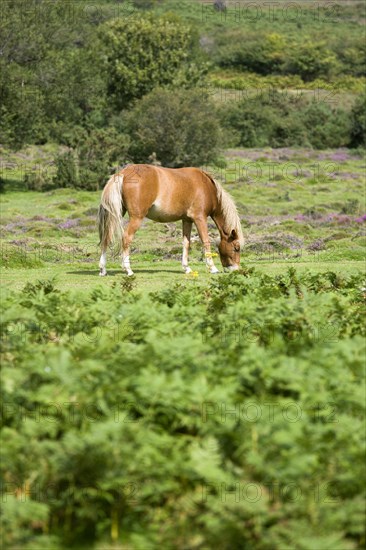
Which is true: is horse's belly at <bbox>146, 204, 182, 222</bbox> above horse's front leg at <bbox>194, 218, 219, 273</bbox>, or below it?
above

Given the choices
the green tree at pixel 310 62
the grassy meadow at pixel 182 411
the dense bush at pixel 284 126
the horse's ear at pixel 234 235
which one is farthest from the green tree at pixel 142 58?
the grassy meadow at pixel 182 411

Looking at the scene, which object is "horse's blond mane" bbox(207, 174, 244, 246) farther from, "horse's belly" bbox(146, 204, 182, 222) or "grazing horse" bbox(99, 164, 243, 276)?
"horse's belly" bbox(146, 204, 182, 222)

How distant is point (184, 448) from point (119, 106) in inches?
2938

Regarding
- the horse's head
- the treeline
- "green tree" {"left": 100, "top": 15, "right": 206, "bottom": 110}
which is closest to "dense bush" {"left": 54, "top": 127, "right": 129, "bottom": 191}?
the treeline

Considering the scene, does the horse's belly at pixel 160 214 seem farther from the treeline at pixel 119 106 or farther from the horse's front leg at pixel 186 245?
the treeline at pixel 119 106

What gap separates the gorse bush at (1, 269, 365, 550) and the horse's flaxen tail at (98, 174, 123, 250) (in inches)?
427

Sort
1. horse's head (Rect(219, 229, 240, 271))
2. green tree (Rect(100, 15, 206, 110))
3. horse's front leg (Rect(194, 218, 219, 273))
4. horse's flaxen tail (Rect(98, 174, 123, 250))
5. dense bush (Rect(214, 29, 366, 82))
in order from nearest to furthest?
horse's flaxen tail (Rect(98, 174, 123, 250)) < horse's front leg (Rect(194, 218, 219, 273)) < horse's head (Rect(219, 229, 240, 271)) < green tree (Rect(100, 15, 206, 110)) < dense bush (Rect(214, 29, 366, 82))

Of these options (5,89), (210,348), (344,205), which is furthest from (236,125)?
(210,348)

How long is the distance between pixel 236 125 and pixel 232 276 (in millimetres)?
66599

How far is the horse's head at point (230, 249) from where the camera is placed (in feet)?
66.0

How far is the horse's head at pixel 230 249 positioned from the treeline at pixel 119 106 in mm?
28549

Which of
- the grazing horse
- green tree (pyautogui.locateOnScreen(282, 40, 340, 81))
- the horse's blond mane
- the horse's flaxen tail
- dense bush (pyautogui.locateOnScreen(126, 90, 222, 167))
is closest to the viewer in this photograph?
the horse's flaxen tail

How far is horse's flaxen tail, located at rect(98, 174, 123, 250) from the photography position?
60.3 ft

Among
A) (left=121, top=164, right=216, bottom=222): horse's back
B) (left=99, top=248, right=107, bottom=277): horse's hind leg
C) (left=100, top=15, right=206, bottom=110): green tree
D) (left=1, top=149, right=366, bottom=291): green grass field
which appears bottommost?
(left=1, top=149, right=366, bottom=291): green grass field
